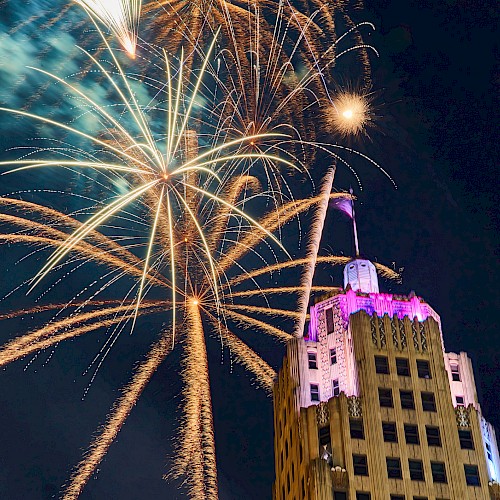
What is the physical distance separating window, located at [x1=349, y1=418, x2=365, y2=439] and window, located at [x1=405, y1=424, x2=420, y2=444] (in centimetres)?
447

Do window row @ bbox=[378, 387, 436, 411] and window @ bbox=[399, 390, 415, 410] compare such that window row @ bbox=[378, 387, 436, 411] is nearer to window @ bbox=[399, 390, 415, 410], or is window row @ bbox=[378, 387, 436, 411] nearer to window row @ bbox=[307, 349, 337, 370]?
window @ bbox=[399, 390, 415, 410]

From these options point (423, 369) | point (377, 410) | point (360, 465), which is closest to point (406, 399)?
point (377, 410)

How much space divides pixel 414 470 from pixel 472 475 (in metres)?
5.91

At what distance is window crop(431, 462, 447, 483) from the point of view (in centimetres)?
10169

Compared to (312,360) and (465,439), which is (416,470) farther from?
(312,360)

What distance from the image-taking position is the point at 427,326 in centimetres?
11250

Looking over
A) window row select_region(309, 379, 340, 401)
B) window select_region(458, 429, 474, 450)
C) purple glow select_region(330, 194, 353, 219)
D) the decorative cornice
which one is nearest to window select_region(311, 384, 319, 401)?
window row select_region(309, 379, 340, 401)

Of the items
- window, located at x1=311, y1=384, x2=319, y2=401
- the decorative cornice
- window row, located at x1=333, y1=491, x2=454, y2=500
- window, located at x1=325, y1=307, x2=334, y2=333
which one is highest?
window, located at x1=325, y1=307, x2=334, y2=333

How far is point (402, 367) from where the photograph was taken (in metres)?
109

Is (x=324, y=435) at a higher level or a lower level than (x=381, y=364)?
lower

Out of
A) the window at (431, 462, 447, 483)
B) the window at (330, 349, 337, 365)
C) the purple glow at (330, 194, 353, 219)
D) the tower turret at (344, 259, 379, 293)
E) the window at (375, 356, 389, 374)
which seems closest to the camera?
the window at (431, 462, 447, 483)

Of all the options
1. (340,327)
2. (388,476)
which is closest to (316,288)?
(340,327)

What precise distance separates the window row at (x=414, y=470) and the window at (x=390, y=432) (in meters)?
2.06

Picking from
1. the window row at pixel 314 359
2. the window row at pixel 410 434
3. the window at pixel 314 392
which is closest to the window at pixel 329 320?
the window row at pixel 314 359
